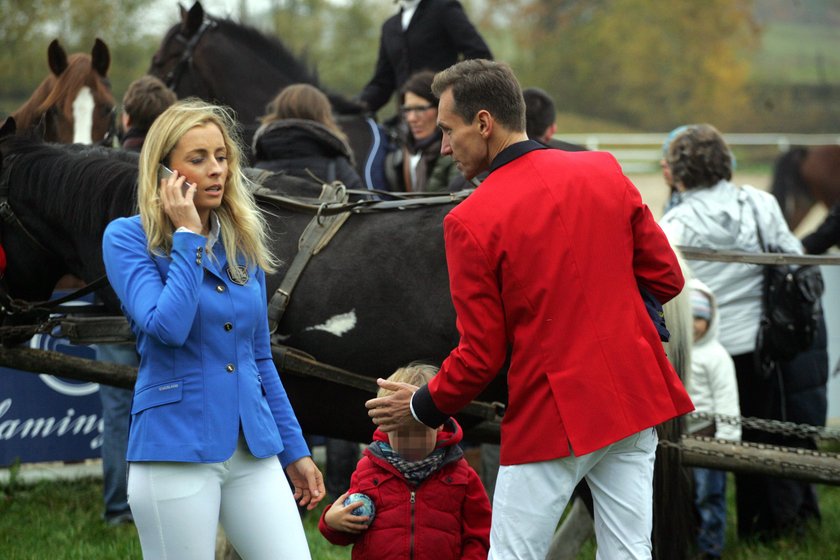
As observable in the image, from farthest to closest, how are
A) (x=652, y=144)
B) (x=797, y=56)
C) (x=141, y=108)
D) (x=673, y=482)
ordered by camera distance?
(x=797, y=56) → (x=652, y=144) → (x=141, y=108) → (x=673, y=482)

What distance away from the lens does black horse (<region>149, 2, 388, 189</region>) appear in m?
7.42

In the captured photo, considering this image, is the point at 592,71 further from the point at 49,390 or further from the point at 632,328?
the point at 632,328

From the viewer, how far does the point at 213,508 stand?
2.84 metres

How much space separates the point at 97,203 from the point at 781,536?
3.81 metres

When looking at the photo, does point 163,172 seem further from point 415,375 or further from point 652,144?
point 652,144

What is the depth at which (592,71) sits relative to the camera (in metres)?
34.1

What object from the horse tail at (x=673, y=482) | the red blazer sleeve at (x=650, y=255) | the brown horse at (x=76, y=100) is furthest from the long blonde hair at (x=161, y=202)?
the brown horse at (x=76, y=100)

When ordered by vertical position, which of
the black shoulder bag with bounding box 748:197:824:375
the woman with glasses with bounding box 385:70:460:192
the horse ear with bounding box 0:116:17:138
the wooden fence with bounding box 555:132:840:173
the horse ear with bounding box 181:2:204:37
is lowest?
the black shoulder bag with bounding box 748:197:824:375

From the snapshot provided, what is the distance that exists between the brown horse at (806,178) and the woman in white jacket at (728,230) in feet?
30.5

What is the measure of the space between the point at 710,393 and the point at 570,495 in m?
2.66

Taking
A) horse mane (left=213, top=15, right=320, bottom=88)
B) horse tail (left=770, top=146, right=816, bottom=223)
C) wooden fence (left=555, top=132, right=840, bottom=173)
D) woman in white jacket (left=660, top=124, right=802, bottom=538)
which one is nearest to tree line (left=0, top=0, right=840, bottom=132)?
wooden fence (left=555, top=132, right=840, bottom=173)

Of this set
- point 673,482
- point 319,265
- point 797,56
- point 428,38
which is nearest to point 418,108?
point 428,38

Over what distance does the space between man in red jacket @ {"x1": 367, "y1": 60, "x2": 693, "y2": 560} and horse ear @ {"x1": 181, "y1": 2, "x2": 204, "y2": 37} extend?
199 inches

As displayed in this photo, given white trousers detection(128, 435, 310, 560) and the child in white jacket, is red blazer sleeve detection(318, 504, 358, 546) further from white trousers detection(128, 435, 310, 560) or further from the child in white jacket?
the child in white jacket
